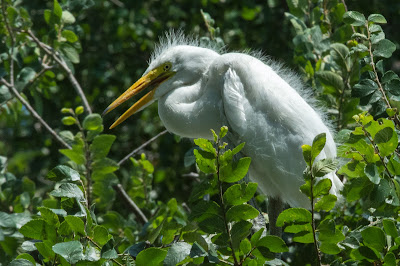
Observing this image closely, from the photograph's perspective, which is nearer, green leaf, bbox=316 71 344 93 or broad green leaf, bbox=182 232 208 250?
broad green leaf, bbox=182 232 208 250

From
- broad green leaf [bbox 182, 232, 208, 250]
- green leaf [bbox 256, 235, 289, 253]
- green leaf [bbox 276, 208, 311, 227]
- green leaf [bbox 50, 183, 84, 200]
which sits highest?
green leaf [bbox 50, 183, 84, 200]

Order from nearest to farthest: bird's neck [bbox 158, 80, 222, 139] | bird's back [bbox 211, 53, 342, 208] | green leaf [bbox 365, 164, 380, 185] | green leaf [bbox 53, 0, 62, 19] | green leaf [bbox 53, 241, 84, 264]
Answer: green leaf [bbox 53, 241, 84, 264] < green leaf [bbox 365, 164, 380, 185] < bird's back [bbox 211, 53, 342, 208] < bird's neck [bbox 158, 80, 222, 139] < green leaf [bbox 53, 0, 62, 19]

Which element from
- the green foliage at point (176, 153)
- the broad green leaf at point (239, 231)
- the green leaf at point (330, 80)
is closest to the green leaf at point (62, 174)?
the green foliage at point (176, 153)

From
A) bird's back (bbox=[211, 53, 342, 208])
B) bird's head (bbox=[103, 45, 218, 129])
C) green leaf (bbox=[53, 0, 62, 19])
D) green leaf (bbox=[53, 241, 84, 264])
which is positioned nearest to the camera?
green leaf (bbox=[53, 241, 84, 264])

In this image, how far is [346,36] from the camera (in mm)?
2670

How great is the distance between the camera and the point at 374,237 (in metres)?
1.64

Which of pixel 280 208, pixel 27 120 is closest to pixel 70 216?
pixel 280 208

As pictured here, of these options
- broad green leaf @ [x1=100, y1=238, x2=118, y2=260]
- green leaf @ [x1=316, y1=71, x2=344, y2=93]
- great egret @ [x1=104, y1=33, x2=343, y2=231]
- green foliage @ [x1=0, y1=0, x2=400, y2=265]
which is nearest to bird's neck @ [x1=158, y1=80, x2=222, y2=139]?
great egret @ [x1=104, y1=33, x2=343, y2=231]

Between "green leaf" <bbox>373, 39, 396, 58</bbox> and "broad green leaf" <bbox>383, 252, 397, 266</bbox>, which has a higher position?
"green leaf" <bbox>373, 39, 396, 58</bbox>

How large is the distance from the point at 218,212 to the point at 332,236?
0.30m

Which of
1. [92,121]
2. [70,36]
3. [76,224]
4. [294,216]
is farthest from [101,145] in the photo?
[294,216]

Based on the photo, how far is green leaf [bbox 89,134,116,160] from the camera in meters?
2.40

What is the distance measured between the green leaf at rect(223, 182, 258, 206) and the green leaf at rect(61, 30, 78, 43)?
65.8 inches

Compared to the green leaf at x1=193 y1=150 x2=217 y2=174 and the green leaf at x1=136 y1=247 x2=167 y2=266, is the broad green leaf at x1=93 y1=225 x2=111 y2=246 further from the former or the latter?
the green leaf at x1=193 y1=150 x2=217 y2=174
